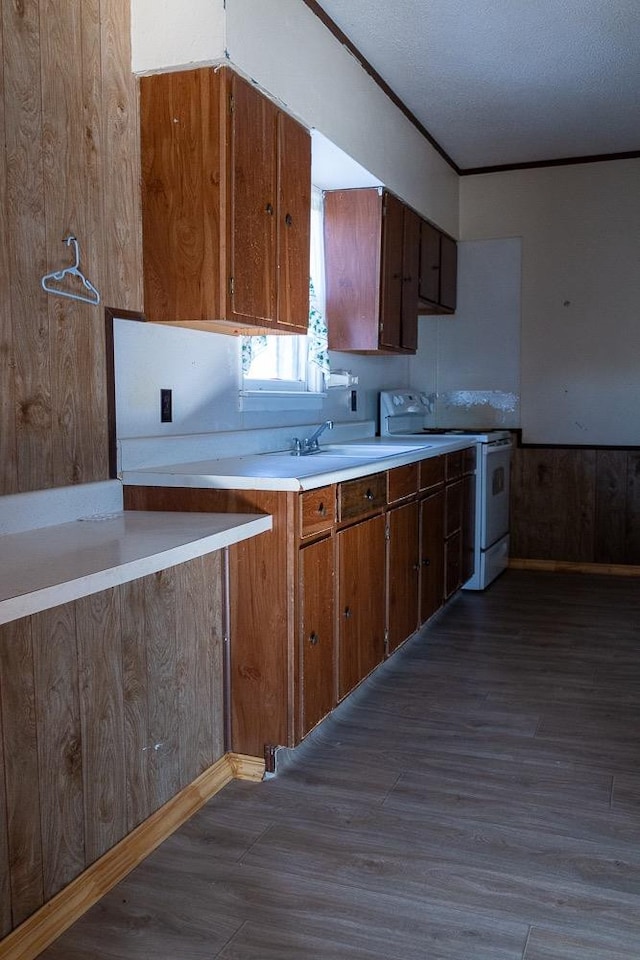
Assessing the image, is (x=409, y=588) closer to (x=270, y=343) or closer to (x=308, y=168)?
(x=270, y=343)

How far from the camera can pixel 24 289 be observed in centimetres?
195

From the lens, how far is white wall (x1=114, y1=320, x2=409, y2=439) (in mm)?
2475

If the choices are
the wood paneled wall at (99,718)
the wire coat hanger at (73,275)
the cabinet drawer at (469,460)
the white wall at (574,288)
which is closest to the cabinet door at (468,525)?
the cabinet drawer at (469,460)

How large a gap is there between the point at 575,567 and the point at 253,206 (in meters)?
3.56

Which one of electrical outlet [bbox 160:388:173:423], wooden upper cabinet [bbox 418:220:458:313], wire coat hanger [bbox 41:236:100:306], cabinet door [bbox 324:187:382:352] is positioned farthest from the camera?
wooden upper cabinet [bbox 418:220:458:313]

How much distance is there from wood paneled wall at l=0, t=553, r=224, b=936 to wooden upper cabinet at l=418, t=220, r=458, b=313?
286 centimetres

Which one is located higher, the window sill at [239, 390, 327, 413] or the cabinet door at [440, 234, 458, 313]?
the cabinet door at [440, 234, 458, 313]

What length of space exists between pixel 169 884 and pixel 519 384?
415 centimetres

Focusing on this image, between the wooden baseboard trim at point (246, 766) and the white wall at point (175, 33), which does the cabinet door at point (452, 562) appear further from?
the white wall at point (175, 33)

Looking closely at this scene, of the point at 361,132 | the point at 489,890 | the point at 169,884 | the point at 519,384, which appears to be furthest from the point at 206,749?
the point at 519,384

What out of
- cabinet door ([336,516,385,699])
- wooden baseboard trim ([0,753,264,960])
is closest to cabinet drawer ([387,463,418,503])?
cabinet door ([336,516,385,699])

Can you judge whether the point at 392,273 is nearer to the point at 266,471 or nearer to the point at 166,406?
the point at 166,406

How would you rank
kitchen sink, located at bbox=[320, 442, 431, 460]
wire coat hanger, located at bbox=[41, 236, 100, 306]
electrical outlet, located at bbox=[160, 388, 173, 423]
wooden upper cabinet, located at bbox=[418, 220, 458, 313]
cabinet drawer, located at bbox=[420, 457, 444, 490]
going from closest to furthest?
wire coat hanger, located at bbox=[41, 236, 100, 306] → electrical outlet, located at bbox=[160, 388, 173, 423] → kitchen sink, located at bbox=[320, 442, 431, 460] → cabinet drawer, located at bbox=[420, 457, 444, 490] → wooden upper cabinet, located at bbox=[418, 220, 458, 313]

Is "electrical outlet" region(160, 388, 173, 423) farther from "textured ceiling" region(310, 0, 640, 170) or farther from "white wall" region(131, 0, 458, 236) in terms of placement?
"textured ceiling" region(310, 0, 640, 170)
